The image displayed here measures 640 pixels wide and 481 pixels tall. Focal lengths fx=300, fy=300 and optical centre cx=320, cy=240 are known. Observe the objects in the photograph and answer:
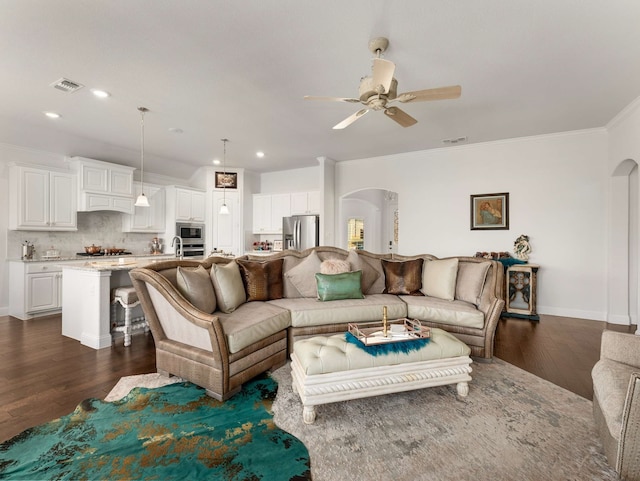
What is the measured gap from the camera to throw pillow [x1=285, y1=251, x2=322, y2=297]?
3.56m

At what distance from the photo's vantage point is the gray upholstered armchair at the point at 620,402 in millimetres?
1394

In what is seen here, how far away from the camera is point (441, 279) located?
A: 3.49m

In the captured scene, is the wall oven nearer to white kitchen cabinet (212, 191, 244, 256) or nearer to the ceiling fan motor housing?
white kitchen cabinet (212, 191, 244, 256)

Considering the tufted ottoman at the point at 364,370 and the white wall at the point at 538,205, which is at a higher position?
the white wall at the point at 538,205

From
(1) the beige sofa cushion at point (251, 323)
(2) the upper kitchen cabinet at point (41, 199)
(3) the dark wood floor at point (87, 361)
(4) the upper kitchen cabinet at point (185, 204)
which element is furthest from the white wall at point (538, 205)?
(2) the upper kitchen cabinet at point (41, 199)

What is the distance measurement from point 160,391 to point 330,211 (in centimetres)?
463

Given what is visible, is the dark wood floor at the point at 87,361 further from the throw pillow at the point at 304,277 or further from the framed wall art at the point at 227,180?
the framed wall art at the point at 227,180

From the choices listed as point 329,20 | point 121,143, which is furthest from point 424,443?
point 121,143

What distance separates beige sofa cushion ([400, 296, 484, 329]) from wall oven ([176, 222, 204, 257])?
4911mm

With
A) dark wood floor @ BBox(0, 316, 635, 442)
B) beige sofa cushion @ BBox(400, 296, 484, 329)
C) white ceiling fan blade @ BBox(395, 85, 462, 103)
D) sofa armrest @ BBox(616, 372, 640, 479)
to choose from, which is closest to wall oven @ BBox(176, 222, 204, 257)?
dark wood floor @ BBox(0, 316, 635, 442)

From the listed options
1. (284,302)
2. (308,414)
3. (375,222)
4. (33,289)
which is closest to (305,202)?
(375,222)

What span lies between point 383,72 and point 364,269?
2.26m

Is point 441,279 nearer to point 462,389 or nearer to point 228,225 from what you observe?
point 462,389

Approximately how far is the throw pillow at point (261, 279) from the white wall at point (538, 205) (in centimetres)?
324
